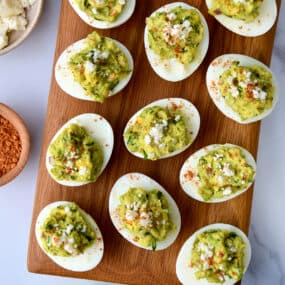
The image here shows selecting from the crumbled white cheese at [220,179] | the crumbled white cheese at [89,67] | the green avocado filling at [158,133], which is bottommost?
the crumbled white cheese at [220,179]

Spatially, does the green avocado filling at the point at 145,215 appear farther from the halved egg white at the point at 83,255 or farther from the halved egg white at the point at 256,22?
the halved egg white at the point at 256,22

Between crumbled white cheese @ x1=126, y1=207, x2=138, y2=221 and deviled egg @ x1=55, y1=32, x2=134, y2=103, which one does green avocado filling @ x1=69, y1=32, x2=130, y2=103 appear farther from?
crumbled white cheese @ x1=126, y1=207, x2=138, y2=221

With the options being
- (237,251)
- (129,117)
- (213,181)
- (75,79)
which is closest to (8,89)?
(75,79)

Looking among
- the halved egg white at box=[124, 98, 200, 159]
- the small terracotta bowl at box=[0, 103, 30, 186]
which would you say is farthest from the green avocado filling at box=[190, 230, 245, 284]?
the small terracotta bowl at box=[0, 103, 30, 186]

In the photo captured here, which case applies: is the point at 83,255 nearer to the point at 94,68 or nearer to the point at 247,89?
the point at 94,68

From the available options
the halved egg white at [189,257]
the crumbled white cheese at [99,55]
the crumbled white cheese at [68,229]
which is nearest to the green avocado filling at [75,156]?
the crumbled white cheese at [68,229]

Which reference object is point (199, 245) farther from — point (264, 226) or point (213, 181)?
point (264, 226)
